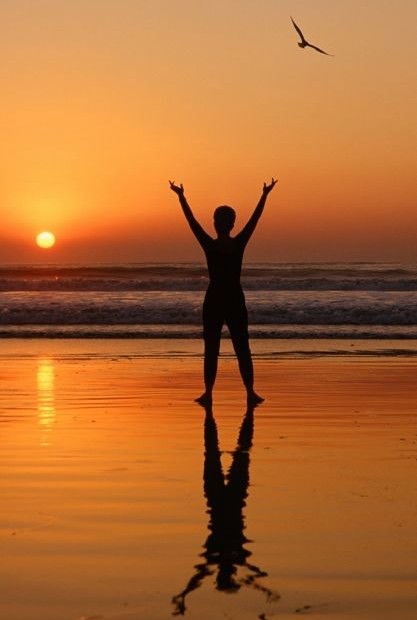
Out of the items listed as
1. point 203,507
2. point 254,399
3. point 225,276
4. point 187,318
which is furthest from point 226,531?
point 187,318

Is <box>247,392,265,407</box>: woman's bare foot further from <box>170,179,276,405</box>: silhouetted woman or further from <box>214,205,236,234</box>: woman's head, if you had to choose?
<box>214,205,236,234</box>: woman's head

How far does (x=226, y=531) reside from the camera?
17.6ft

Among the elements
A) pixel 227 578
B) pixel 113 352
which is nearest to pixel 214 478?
pixel 227 578

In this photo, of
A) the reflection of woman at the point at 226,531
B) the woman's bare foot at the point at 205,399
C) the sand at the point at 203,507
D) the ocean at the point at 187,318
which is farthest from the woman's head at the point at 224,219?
the ocean at the point at 187,318

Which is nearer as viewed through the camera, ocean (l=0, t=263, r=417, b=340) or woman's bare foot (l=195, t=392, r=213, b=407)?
woman's bare foot (l=195, t=392, r=213, b=407)

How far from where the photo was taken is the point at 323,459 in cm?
752

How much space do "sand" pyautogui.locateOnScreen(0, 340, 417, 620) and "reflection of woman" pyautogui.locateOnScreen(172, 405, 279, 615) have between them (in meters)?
0.01

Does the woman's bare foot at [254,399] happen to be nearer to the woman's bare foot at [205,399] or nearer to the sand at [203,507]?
the sand at [203,507]

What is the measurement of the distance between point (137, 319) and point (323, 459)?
2050cm

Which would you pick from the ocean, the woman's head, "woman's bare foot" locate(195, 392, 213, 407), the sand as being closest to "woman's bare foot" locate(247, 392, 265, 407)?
the sand

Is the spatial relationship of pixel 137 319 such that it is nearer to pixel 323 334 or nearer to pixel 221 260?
pixel 323 334

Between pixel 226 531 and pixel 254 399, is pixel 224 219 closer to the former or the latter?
pixel 254 399

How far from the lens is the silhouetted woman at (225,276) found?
11.5m

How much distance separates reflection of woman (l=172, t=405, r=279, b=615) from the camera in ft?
14.7
